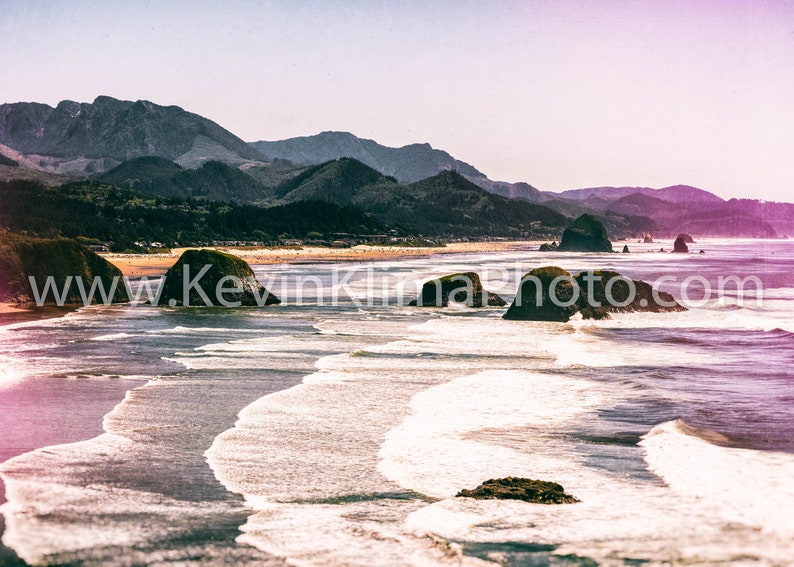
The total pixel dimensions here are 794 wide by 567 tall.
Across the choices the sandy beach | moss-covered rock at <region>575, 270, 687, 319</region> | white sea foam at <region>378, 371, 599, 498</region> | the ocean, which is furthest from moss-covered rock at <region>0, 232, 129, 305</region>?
the sandy beach

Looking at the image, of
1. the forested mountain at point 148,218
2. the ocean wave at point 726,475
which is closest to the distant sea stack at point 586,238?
the forested mountain at point 148,218

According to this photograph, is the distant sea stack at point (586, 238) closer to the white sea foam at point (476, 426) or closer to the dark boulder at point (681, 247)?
the dark boulder at point (681, 247)

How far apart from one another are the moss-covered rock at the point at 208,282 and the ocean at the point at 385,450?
1002 centimetres

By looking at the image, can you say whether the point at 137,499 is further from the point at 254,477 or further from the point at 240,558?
the point at 240,558

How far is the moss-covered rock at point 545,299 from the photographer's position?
27.9m

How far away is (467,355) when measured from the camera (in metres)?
19.1

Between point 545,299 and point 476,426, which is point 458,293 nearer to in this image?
point 545,299

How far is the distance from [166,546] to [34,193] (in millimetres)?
158501

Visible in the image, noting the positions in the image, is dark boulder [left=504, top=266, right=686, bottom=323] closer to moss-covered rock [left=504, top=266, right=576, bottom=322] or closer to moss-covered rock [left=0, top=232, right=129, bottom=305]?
moss-covered rock [left=504, top=266, right=576, bottom=322]

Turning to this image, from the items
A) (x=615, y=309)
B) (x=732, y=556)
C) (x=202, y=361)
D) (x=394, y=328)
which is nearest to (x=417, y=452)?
(x=732, y=556)

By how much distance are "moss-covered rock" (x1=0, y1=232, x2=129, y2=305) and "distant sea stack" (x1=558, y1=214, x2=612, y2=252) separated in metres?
159

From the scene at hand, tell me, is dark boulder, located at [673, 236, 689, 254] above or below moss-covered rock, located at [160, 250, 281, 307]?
above

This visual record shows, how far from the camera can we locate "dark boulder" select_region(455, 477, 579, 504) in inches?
318

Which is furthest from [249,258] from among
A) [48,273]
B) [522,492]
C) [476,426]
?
[522,492]
